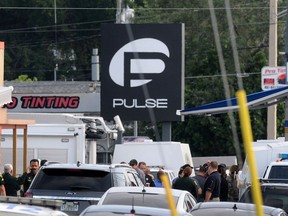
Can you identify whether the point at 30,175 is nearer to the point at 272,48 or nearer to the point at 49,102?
the point at 272,48

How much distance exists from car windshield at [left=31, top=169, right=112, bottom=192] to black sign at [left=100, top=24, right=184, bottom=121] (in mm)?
14498

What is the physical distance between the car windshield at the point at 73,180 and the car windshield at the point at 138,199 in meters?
1.97

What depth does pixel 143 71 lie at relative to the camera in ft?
97.0

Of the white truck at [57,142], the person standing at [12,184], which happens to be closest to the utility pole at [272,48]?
the white truck at [57,142]

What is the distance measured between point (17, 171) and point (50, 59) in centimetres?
4862

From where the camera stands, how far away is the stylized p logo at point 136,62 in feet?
98.1

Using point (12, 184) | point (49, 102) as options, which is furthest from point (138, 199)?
point (49, 102)

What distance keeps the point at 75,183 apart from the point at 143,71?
1483cm

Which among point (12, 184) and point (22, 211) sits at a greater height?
point (22, 211)

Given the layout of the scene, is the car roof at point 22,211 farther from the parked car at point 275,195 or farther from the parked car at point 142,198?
the parked car at point 275,195

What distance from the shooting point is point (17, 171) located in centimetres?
2500

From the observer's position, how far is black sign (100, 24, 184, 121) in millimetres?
29906

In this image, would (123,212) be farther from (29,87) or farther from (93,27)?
(93,27)

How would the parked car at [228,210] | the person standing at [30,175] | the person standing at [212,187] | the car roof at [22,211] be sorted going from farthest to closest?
the person standing at [30,175]
the person standing at [212,187]
the parked car at [228,210]
the car roof at [22,211]
